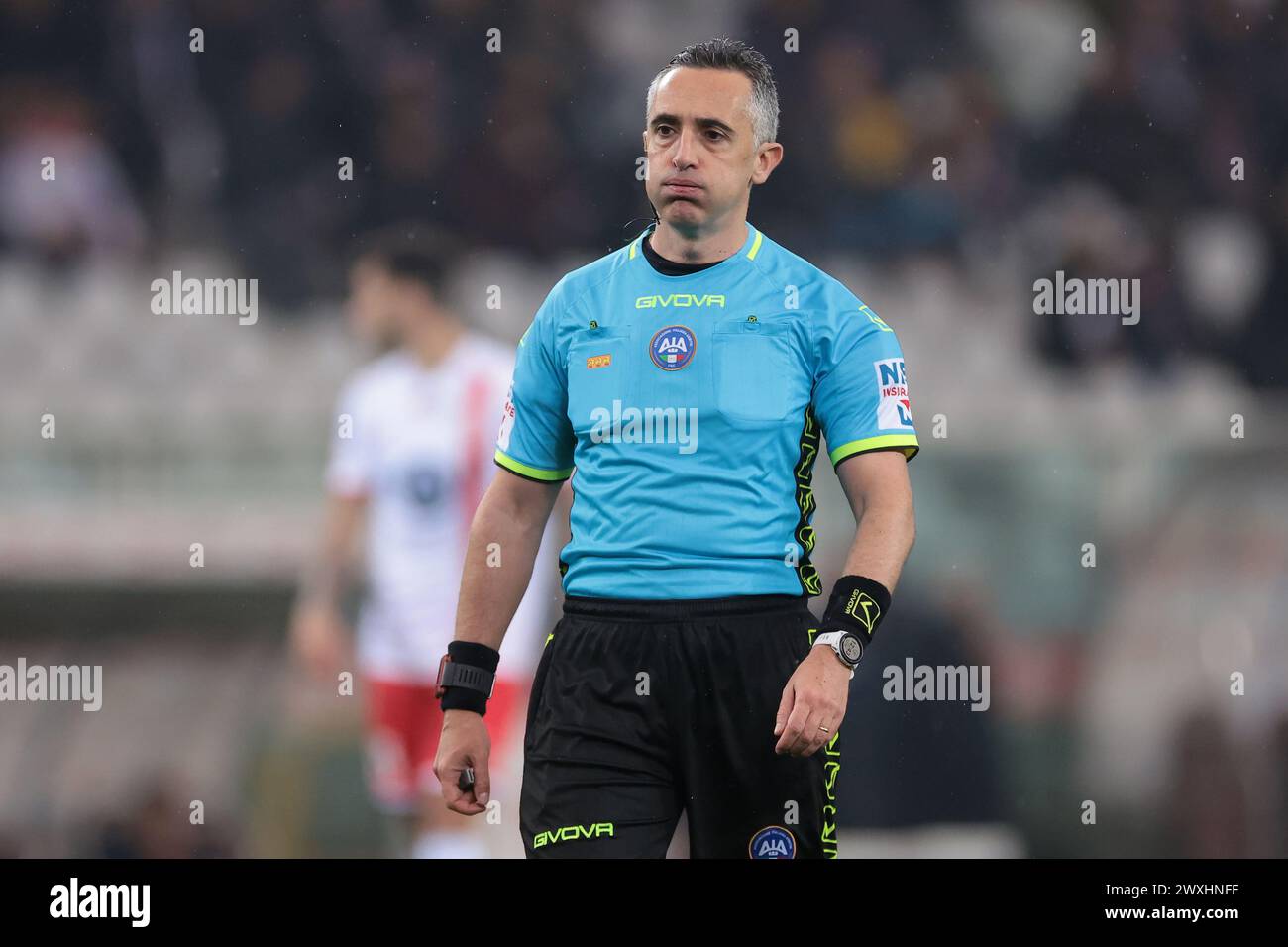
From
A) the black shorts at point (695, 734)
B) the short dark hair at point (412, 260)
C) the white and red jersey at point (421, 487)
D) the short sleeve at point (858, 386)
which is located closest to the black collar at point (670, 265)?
A: the short sleeve at point (858, 386)

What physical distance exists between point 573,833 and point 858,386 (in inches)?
39.8

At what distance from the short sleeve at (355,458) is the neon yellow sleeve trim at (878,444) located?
12.4 feet

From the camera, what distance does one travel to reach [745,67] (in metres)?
3.49

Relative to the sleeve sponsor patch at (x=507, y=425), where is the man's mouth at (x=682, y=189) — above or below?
above

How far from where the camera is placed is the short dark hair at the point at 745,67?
3.47 meters

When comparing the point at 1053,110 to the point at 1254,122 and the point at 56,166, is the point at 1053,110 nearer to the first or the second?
the point at 1254,122

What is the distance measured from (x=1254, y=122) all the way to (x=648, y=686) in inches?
330

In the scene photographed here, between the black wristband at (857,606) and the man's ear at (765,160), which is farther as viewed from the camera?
the man's ear at (765,160)

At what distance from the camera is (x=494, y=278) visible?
8.83 m

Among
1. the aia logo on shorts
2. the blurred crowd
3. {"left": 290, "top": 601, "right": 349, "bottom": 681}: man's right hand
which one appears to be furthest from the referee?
the blurred crowd

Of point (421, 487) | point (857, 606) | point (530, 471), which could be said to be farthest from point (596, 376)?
point (421, 487)

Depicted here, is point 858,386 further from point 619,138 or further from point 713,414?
point 619,138

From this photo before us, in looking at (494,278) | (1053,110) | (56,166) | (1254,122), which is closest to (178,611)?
(494,278)

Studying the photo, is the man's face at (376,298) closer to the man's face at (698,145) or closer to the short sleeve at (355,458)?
the short sleeve at (355,458)
